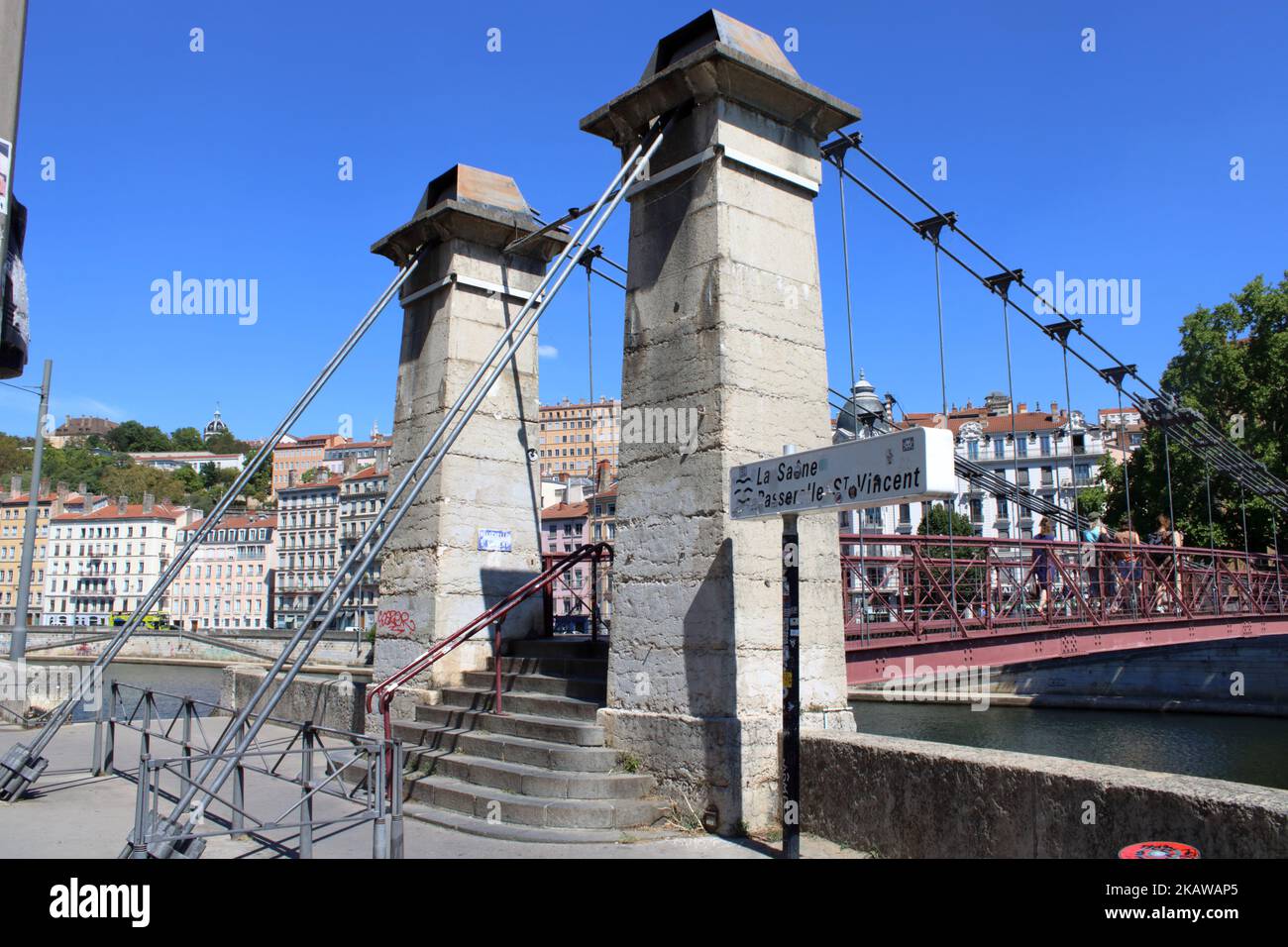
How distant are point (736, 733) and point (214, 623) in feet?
317

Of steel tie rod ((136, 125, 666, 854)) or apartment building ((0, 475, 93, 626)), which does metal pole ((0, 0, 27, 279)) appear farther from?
apartment building ((0, 475, 93, 626))

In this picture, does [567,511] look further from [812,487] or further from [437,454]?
[812,487]

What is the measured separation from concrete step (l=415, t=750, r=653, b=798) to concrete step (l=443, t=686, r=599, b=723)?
2.04 feet

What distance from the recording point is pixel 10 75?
9.54 feet

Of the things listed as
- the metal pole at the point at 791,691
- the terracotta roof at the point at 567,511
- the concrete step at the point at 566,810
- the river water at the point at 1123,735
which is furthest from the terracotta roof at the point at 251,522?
the metal pole at the point at 791,691

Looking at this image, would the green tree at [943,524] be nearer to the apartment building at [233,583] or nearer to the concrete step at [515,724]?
the concrete step at [515,724]

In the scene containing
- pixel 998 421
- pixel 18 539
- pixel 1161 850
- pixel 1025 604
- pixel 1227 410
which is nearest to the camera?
pixel 1161 850

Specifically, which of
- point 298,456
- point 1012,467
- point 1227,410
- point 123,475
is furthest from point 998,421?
point 123,475

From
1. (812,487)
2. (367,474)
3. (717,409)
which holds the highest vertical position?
(367,474)

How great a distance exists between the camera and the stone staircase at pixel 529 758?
649cm

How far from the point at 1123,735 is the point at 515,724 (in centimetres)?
2575

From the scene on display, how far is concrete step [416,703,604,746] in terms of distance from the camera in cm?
720

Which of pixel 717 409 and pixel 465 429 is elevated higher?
pixel 465 429
